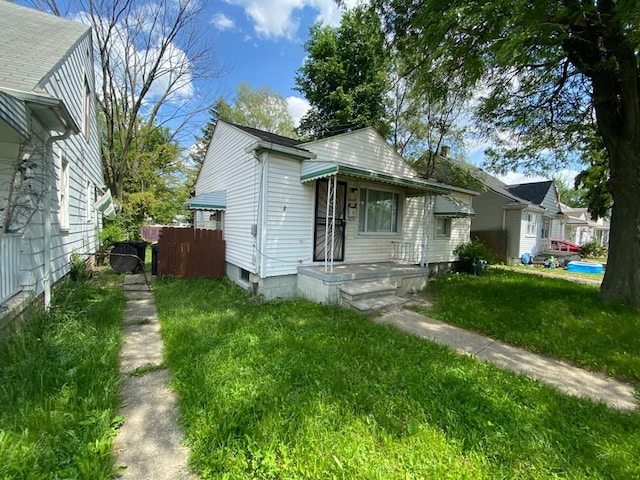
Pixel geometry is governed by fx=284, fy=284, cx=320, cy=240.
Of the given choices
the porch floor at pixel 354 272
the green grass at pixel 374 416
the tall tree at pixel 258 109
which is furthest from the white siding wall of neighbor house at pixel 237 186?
the tall tree at pixel 258 109

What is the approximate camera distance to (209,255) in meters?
8.57

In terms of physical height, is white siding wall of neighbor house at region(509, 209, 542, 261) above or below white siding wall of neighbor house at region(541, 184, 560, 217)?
below

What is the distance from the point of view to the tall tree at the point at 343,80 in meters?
17.7

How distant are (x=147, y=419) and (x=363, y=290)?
167 inches

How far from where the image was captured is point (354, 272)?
261 inches

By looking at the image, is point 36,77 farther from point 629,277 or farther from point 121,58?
point 121,58

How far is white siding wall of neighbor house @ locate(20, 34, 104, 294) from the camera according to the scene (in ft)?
13.2

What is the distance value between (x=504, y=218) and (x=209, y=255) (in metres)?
16.5

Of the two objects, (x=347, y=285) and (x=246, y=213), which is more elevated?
(x=246, y=213)

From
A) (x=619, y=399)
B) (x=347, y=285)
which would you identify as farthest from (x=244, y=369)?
(x=619, y=399)

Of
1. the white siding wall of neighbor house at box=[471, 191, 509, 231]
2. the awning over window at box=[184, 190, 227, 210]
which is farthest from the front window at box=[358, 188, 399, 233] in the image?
the white siding wall of neighbor house at box=[471, 191, 509, 231]

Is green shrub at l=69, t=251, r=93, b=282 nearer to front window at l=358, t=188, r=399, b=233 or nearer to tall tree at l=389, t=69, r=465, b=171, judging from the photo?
front window at l=358, t=188, r=399, b=233

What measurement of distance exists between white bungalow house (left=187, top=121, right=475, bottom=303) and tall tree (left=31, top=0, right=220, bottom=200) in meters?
8.69

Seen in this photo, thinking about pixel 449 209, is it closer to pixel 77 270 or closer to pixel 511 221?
pixel 511 221
